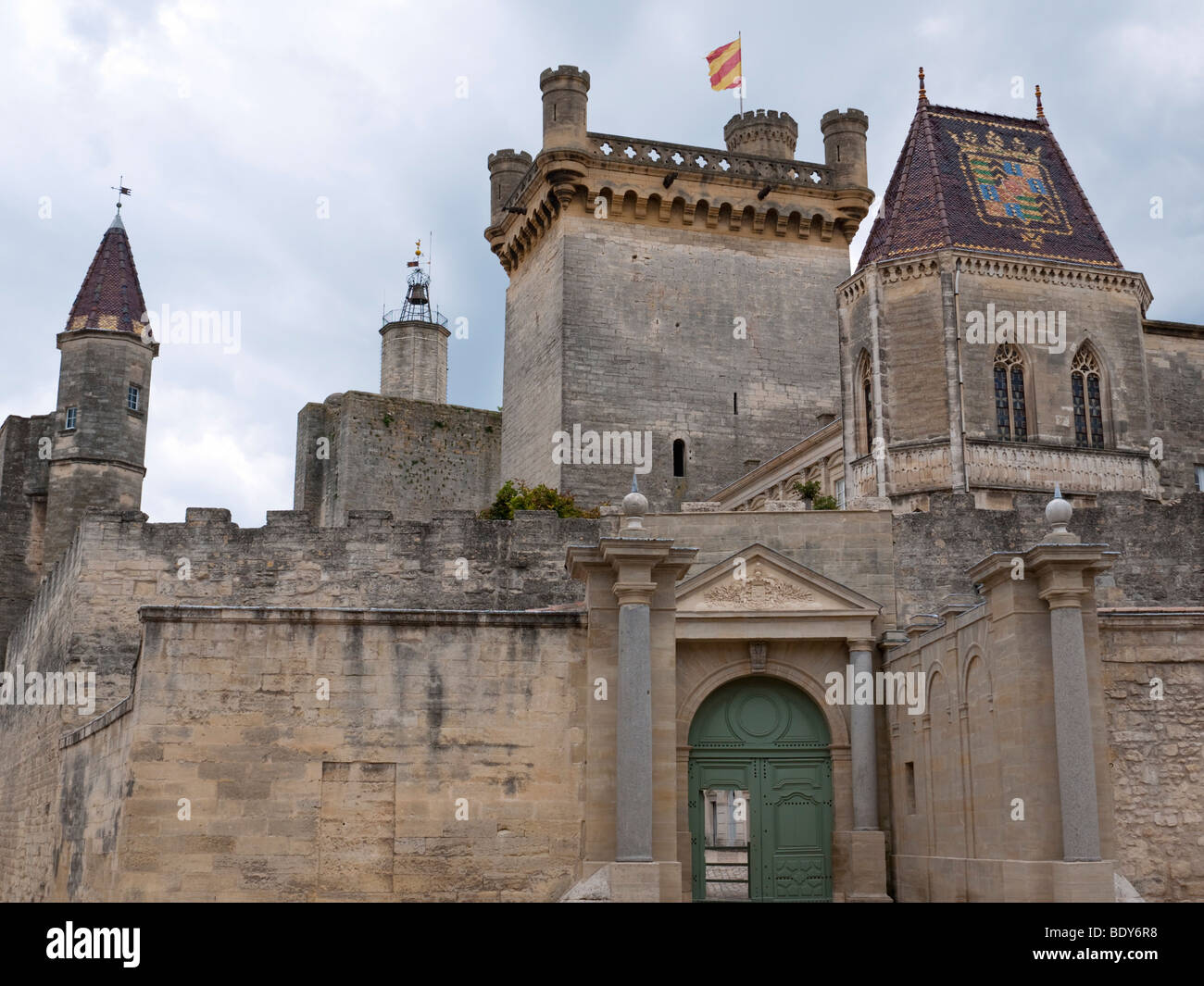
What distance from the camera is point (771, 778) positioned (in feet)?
61.5

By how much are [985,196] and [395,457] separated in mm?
18578

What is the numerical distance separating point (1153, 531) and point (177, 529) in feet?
52.6

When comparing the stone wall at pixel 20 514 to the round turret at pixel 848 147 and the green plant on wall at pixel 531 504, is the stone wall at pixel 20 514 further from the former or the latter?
the round turret at pixel 848 147

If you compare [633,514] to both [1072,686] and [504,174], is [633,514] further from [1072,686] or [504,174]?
[504,174]

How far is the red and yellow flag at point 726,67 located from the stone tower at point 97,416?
15.8 metres

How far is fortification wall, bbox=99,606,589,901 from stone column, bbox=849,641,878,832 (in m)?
5.89

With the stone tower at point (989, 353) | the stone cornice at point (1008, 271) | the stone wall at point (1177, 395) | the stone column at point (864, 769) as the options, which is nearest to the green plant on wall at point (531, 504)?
the stone tower at point (989, 353)

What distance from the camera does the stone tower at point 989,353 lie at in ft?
88.5

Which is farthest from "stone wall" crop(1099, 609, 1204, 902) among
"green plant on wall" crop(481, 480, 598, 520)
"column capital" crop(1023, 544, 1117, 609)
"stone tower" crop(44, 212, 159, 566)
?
"stone tower" crop(44, 212, 159, 566)

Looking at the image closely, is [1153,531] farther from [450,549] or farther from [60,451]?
[60,451]

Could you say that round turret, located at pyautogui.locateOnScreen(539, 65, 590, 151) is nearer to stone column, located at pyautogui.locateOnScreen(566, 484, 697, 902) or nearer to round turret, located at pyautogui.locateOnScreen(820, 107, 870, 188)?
round turret, located at pyautogui.locateOnScreen(820, 107, 870, 188)
